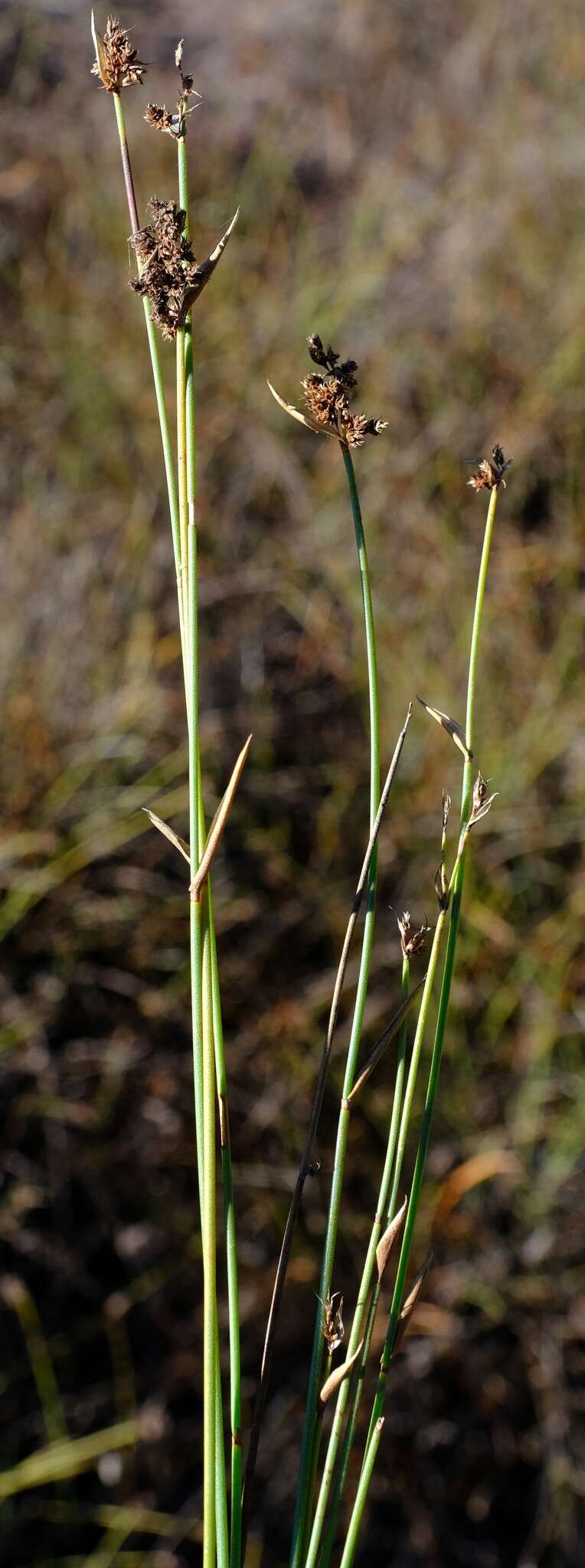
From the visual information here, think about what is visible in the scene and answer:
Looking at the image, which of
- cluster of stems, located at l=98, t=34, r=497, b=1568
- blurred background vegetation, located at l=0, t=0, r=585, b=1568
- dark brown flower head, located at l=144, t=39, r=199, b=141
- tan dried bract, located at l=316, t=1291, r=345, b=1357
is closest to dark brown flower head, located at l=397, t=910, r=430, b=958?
cluster of stems, located at l=98, t=34, r=497, b=1568

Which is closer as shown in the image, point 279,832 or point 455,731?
point 455,731

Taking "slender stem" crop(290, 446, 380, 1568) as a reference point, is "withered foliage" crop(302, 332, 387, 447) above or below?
above

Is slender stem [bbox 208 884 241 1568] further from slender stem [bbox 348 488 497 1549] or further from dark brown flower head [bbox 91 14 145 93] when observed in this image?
dark brown flower head [bbox 91 14 145 93]

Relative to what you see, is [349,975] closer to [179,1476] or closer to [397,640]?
[397,640]

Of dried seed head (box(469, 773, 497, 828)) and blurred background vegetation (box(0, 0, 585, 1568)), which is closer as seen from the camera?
dried seed head (box(469, 773, 497, 828))

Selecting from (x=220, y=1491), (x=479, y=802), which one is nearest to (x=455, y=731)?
(x=479, y=802)

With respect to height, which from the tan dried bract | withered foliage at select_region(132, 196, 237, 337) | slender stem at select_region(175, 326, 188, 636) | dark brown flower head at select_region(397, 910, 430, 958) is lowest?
the tan dried bract

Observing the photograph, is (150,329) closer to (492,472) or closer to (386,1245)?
(492,472)
